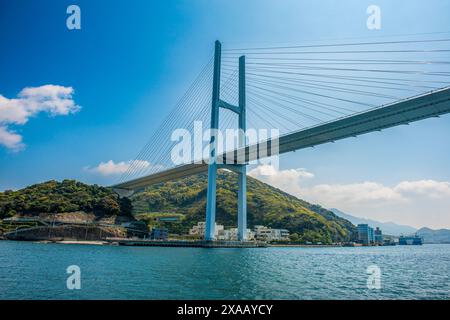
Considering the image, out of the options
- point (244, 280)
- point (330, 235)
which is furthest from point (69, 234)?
point (330, 235)

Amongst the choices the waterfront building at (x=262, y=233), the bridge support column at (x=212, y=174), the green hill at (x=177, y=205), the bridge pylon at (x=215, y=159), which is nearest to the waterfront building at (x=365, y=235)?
the green hill at (x=177, y=205)

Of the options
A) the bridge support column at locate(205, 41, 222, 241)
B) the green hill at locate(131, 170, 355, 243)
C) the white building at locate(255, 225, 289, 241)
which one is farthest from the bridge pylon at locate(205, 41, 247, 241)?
the green hill at locate(131, 170, 355, 243)

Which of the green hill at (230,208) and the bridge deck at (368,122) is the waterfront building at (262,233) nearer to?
the green hill at (230,208)

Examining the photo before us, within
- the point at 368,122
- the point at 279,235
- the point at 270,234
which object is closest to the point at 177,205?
the point at 270,234

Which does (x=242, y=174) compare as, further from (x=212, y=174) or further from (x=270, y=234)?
(x=270, y=234)
